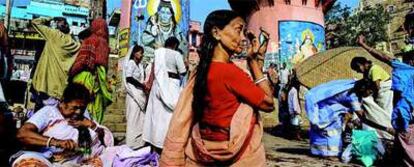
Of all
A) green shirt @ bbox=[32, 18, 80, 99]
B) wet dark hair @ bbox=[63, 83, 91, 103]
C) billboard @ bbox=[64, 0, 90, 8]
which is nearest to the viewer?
wet dark hair @ bbox=[63, 83, 91, 103]

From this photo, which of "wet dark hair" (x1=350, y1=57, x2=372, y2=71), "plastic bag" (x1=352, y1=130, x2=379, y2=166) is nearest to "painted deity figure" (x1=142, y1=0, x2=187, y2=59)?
"wet dark hair" (x1=350, y1=57, x2=372, y2=71)

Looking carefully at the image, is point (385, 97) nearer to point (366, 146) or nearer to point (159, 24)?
point (366, 146)

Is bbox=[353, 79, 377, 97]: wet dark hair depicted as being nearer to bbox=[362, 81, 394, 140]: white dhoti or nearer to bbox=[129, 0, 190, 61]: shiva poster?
bbox=[362, 81, 394, 140]: white dhoti

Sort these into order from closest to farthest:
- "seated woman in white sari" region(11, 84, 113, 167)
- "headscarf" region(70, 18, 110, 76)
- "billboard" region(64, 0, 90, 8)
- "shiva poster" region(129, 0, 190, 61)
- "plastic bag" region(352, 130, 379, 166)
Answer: "seated woman in white sari" region(11, 84, 113, 167), "plastic bag" region(352, 130, 379, 166), "headscarf" region(70, 18, 110, 76), "shiva poster" region(129, 0, 190, 61), "billboard" region(64, 0, 90, 8)

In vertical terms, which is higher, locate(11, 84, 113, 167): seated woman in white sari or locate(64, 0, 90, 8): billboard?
locate(64, 0, 90, 8): billboard

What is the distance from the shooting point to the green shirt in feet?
20.1

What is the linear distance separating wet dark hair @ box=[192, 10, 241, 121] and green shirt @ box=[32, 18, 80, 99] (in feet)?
13.7

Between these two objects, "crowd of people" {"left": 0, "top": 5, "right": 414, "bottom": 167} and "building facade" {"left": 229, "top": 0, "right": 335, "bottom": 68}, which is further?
"building facade" {"left": 229, "top": 0, "right": 335, "bottom": 68}

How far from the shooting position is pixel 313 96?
6.44 meters

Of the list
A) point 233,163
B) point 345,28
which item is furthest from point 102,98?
point 345,28

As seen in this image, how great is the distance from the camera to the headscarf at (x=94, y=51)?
19.4 ft

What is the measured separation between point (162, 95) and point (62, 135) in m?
2.33

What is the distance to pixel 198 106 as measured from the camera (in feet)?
7.82

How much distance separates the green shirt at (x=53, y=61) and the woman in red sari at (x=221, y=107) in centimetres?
415
